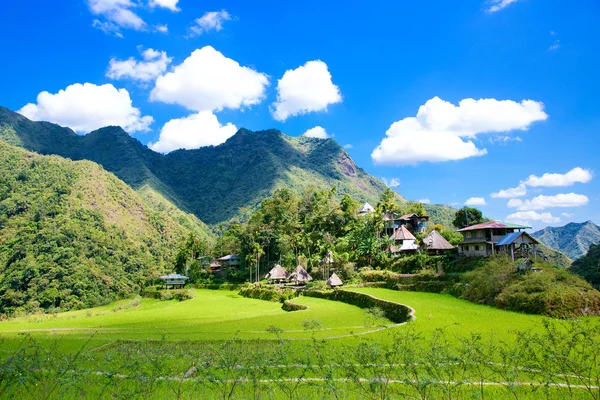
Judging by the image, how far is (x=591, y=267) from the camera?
3412 cm

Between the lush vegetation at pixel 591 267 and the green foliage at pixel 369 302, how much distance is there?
703 inches

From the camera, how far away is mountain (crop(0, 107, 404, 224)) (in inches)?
5807

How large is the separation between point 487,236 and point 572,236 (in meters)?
115

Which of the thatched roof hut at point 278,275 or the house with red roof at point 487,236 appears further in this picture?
the thatched roof hut at point 278,275

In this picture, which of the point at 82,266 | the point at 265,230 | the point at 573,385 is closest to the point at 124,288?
the point at 82,266

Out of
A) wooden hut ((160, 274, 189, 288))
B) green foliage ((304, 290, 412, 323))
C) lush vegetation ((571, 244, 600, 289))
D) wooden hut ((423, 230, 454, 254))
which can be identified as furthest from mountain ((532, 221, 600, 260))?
wooden hut ((160, 274, 189, 288))

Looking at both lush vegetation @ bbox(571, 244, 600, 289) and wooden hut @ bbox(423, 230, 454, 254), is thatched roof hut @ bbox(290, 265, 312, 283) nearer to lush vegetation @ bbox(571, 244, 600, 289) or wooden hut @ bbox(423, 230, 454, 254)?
wooden hut @ bbox(423, 230, 454, 254)

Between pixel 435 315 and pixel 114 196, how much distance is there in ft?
318

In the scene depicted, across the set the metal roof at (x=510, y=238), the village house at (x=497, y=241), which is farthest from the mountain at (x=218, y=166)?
the metal roof at (x=510, y=238)

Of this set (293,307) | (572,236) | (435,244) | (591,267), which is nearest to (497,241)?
(435,244)

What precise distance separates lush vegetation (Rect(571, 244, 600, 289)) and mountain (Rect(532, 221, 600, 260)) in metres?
81.9

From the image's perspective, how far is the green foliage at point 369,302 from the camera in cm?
2100

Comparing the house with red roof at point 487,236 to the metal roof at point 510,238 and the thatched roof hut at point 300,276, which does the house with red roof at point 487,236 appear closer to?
the metal roof at point 510,238

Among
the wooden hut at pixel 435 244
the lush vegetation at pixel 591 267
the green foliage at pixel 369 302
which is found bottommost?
the green foliage at pixel 369 302
